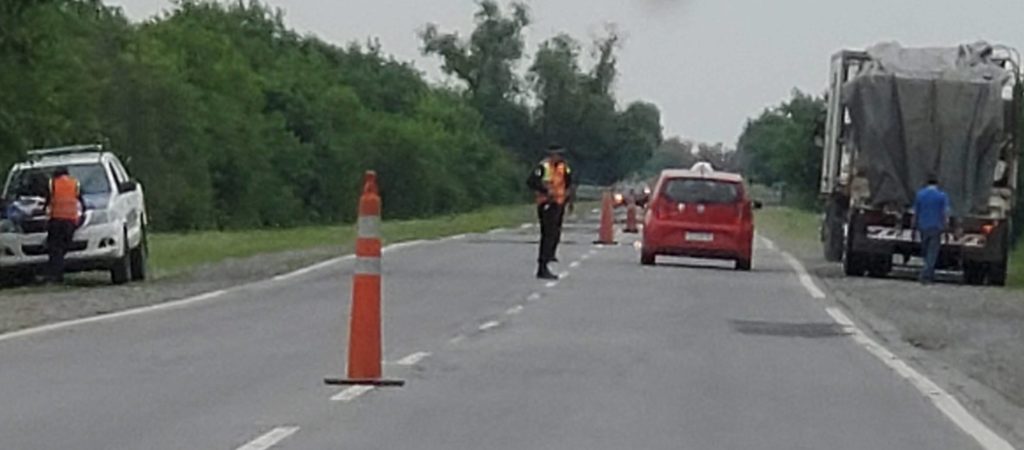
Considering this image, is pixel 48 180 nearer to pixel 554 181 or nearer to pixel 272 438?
pixel 554 181

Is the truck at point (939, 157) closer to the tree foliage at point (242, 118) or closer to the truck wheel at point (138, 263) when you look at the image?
the truck wheel at point (138, 263)

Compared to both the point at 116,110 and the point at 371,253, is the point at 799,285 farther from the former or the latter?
the point at 116,110

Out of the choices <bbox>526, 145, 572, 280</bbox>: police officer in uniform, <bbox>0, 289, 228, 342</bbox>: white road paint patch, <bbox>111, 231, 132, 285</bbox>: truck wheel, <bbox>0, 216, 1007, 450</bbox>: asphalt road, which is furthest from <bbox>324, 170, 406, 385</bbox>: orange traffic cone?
<bbox>526, 145, 572, 280</bbox>: police officer in uniform

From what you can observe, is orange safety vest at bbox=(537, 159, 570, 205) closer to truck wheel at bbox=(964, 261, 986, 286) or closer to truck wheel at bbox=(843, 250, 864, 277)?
truck wheel at bbox=(843, 250, 864, 277)

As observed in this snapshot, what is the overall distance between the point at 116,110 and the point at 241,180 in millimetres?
14678

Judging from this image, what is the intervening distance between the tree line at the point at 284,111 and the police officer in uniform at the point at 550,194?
735 cm

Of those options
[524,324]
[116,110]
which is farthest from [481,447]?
[116,110]

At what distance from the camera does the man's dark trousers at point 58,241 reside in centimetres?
3102

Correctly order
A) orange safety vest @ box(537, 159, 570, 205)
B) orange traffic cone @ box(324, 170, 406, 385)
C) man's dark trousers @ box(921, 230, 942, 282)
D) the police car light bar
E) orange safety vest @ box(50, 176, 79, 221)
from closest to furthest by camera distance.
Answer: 1. orange traffic cone @ box(324, 170, 406, 385)
2. orange safety vest @ box(50, 176, 79, 221)
3. orange safety vest @ box(537, 159, 570, 205)
4. the police car light bar
5. man's dark trousers @ box(921, 230, 942, 282)

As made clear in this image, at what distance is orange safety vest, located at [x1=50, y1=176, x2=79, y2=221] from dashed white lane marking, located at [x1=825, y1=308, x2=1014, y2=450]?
10.9 meters

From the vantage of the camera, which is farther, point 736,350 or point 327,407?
point 736,350

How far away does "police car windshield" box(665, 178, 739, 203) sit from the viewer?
39094 mm

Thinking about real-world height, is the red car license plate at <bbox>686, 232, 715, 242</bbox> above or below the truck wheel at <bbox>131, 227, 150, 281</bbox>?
above

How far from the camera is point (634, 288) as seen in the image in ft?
103
